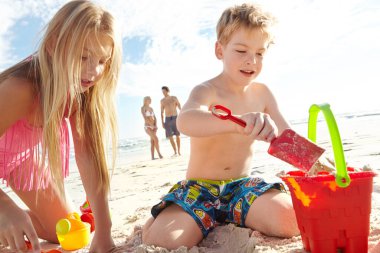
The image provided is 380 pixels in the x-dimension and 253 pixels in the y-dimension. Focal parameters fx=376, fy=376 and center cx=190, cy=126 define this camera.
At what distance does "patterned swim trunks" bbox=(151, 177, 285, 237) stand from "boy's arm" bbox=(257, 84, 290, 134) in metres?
0.47

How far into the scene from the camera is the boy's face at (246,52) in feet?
7.28

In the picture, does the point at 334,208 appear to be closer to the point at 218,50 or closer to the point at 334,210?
the point at 334,210

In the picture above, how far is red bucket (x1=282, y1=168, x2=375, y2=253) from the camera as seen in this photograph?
1.40 meters

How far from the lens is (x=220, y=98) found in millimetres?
2318

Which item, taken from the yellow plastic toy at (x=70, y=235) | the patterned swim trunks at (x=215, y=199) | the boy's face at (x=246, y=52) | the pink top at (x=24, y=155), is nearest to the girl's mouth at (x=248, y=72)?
the boy's face at (x=246, y=52)

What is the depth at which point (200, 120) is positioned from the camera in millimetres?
1870

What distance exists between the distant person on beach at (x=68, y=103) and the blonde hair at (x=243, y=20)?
2.21 ft

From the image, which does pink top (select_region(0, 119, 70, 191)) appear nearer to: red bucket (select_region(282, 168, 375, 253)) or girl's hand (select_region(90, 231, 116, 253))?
girl's hand (select_region(90, 231, 116, 253))

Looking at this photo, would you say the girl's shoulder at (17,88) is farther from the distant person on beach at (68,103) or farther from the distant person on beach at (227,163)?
the distant person on beach at (227,163)

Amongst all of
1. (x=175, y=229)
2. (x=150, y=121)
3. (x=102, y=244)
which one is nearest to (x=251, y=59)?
(x=175, y=229)

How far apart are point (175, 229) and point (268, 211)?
50 cm

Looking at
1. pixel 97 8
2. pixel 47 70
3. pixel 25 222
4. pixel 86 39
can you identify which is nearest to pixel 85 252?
pixel 25 222

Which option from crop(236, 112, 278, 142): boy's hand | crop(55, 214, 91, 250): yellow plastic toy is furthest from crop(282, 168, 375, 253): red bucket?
crop(55, 214, 91, 250): yellow plastic toy

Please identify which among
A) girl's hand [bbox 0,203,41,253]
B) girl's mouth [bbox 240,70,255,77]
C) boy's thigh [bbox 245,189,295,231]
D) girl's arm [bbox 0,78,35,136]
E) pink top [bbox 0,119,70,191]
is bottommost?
boy's thigh [bbox 245,189,295,231]
